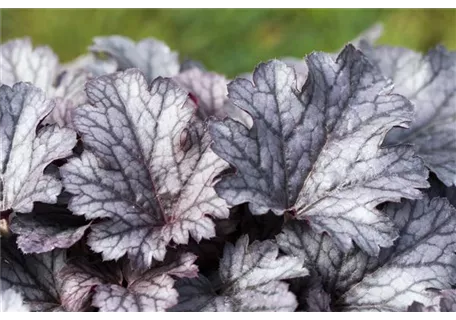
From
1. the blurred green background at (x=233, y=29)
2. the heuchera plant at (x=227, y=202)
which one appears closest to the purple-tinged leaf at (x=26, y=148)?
the heuchera plant at (x=227, y=202)

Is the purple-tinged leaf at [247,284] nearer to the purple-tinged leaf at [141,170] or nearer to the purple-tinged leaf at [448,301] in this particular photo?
the purple-tinged leaf at [141,170]

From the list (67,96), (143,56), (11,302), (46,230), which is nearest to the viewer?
(11,302)

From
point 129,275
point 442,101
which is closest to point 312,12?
point 442,101

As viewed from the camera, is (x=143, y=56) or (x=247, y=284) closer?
(x=247, y=284)

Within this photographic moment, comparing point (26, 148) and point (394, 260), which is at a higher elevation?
point (26, 148)

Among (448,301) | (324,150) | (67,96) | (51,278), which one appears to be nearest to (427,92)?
(324,150)

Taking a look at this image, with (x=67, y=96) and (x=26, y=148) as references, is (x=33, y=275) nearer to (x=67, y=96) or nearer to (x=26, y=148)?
(x=26, y=148)

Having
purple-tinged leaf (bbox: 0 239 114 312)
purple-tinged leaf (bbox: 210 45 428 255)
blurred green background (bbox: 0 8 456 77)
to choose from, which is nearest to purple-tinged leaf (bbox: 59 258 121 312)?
purple-tinged leaf (bbox: 0 239 114 312)
